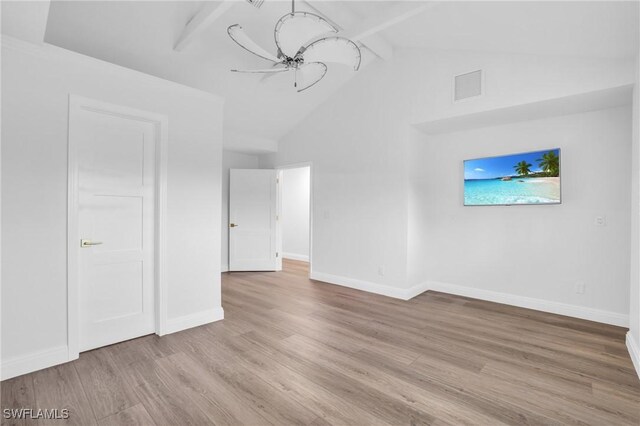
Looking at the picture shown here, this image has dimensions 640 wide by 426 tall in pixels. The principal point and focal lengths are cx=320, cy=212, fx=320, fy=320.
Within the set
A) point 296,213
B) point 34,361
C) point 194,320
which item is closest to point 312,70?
point 194,320

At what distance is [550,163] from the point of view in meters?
3.79

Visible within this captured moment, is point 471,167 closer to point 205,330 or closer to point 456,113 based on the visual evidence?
point 456,113

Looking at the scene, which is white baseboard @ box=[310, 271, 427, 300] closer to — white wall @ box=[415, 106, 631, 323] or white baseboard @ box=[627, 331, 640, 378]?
white wall @ box=[415, 106, 631, 323]

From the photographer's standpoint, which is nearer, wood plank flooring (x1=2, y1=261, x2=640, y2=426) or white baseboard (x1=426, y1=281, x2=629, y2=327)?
wood plank flooring (x1=2, y1=261, x2=640, y2=426)

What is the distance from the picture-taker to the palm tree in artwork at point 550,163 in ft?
12.3

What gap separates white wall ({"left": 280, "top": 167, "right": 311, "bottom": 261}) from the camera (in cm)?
797

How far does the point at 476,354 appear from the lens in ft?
9.12

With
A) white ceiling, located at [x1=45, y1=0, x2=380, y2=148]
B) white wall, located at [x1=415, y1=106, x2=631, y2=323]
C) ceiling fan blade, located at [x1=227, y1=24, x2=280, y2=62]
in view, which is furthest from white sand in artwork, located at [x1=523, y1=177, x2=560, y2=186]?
ceiling fan blade, located at [x1=227, y1=24, x2=280, y2=62]

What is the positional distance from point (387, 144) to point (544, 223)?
2209 mm

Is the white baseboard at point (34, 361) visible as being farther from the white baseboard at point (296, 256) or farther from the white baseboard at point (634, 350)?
the white baseboard at point (296, 256)

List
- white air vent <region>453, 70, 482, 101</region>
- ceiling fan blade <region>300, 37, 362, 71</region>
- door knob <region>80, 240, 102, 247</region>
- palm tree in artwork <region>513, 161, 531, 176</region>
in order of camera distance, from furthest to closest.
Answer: palm tree in artwork <region>513, 161, 531, 176</region>
white air vent <region>453, 70, 482, 101</region>
door knob <region>80, 240, 102, 247</region>
ceiling fan blade <region>300, 37, 362, 71</region>

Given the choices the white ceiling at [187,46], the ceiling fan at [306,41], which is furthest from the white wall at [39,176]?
the ceiling fan at [306,41]

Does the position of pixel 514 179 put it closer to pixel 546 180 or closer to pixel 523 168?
pixel 523 168

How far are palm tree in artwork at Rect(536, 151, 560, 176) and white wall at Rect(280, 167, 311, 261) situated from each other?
4985 millimetres
